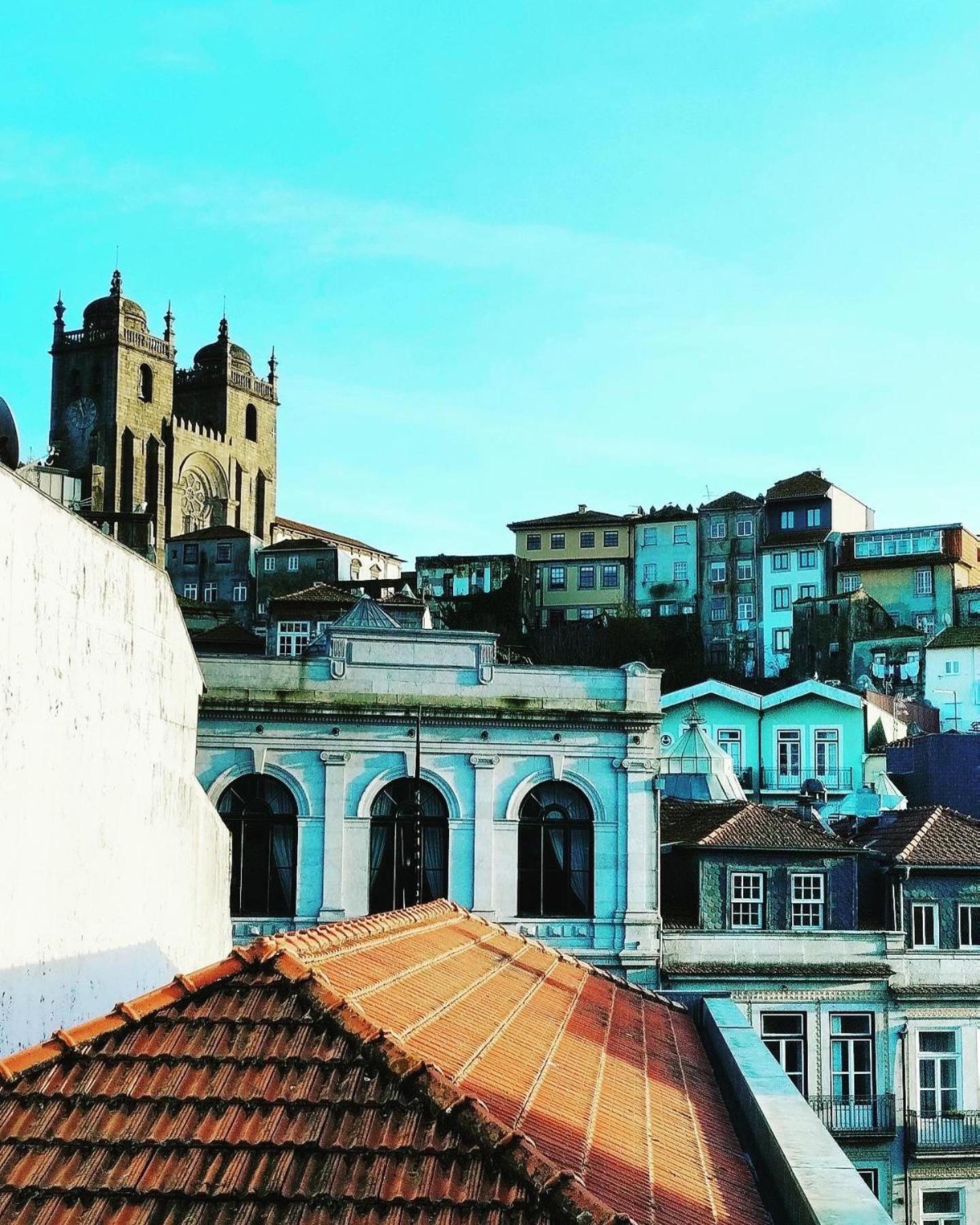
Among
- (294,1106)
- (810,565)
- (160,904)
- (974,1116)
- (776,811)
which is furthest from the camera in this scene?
(810,565)

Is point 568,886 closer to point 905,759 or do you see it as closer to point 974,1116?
point 974,1116

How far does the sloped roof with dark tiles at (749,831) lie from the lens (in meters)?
31.9

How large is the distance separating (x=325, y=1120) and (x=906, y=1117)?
25.9 metres

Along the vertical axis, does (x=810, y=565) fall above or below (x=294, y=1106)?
above

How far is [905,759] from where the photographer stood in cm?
5419

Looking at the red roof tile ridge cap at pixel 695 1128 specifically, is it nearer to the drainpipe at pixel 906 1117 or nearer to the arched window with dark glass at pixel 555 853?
the arched window with dark glass at pixel 555 853

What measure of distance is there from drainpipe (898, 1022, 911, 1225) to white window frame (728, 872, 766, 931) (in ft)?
11.9

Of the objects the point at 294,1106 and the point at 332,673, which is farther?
the point at 332,673

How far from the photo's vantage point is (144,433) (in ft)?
368

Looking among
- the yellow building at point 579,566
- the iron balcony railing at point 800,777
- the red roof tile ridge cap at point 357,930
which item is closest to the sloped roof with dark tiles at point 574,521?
the yellow building at point 579,566

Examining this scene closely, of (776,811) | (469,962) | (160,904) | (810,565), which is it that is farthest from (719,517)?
(469,962)

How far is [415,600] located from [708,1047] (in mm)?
41141

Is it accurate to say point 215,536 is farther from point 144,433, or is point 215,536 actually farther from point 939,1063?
point 939,1063

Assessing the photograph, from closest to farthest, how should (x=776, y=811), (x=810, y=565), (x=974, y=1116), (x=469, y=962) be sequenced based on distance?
(x=469, y=962)
(x=974, y=1116)
(x=776, y=811)
(x=810, y=565)
